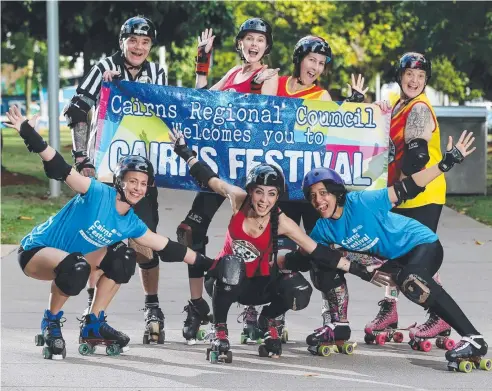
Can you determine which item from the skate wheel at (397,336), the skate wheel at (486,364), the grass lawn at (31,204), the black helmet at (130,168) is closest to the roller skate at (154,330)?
the black helmet at (130,168)

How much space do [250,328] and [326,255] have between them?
82cm

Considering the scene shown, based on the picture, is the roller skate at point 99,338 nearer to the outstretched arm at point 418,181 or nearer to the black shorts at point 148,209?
the black shorts at point 148,209

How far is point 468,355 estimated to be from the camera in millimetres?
6301

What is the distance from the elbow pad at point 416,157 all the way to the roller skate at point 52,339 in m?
2.14

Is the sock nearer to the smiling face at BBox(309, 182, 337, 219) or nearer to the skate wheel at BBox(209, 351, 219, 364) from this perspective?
the skate wheel at BBox(209, 351, 219, 364)

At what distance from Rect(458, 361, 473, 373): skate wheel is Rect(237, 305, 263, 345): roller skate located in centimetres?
127

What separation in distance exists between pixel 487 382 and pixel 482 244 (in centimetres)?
592

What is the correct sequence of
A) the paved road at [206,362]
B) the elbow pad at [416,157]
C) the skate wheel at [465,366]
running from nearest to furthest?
1. the paved road at [206,362]
2. the skate wheel at [465,366]
3. the elbow pad at [416,157]

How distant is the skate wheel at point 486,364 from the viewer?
6.31 m

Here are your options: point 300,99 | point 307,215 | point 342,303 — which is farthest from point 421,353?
point 300,99

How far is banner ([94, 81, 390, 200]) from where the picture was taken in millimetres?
7324

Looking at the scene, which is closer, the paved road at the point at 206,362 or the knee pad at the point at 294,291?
the paved road at the point at 206,362

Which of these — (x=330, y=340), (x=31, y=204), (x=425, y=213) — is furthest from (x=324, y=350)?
(x=31, y=204)

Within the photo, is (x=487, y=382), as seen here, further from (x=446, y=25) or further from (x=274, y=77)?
(x=446, y=25)
